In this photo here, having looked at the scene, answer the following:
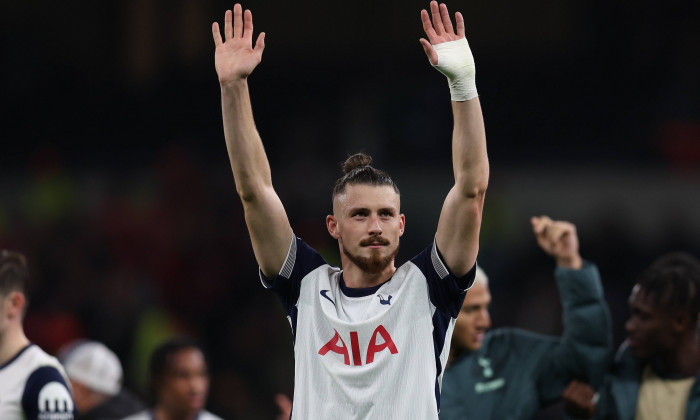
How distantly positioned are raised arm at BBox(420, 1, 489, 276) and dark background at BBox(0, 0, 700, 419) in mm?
6197

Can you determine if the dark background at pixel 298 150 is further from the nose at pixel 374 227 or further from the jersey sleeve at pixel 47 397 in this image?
the nose at pixel 374 227

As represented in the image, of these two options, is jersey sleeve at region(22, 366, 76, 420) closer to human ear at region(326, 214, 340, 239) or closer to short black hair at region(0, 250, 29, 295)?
short black hair at region(0, 250, 29, 295)

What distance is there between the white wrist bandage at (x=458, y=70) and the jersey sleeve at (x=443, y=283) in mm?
548

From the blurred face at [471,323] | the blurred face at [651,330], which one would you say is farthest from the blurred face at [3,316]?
the blurred face at [651,330]

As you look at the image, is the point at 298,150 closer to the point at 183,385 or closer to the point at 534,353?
the point at 183,385

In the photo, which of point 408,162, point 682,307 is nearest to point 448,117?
point 408,162

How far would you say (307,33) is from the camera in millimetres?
14234

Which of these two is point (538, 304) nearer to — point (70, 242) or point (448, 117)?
point (448, 117)

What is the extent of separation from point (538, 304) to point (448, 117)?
8.45 ft

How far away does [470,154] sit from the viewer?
397 cm

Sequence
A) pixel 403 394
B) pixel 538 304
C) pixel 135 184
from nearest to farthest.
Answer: pixel 403 394
pixel 538 304
pixel 135 184

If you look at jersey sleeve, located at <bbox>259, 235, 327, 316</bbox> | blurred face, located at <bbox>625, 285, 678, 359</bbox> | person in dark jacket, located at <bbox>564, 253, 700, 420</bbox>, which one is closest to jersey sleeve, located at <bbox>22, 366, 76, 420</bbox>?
jersey sleeve, located at <bbox>259, 235, 327, 316</bbox>

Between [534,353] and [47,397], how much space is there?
2419mm

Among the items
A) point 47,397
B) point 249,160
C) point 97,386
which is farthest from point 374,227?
point 97,386
